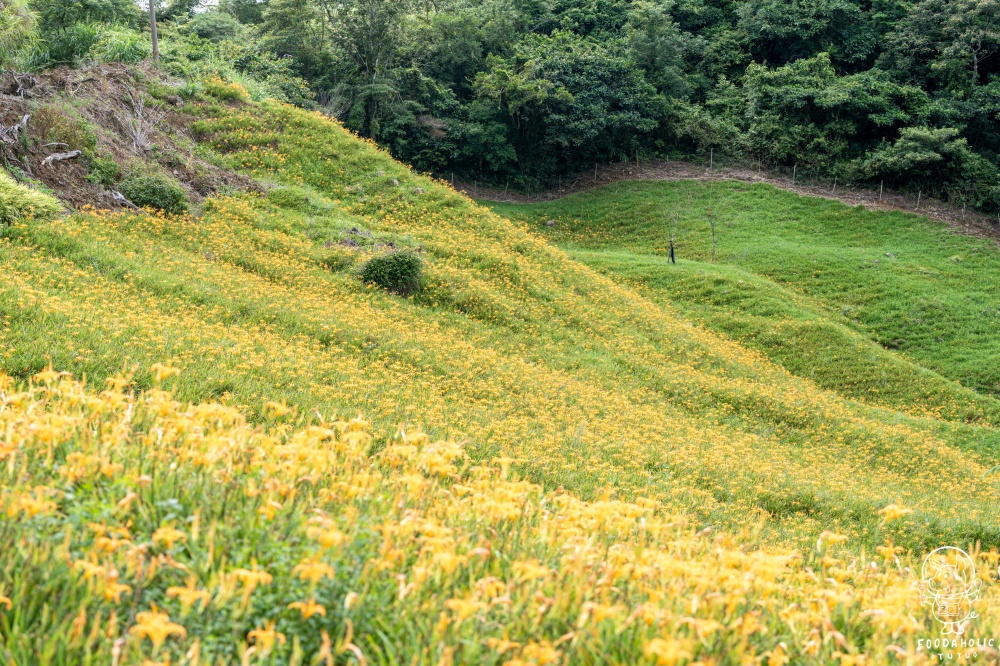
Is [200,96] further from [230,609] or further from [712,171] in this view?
[712,171]

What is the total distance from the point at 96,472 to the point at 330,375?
6.70 m

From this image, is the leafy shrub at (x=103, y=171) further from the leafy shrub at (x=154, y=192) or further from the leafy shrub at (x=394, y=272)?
the leafy shrub at (x=394, y=272)

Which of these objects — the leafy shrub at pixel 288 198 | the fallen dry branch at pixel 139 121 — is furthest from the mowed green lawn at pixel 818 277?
the fallen dry branch at pixel 139 121

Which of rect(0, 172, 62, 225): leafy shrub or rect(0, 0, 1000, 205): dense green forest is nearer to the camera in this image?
rect(0, 172, 62, 225): leafy shrub

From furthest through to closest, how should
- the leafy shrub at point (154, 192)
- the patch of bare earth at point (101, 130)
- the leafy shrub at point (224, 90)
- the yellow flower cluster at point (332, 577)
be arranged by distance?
the leafy shrub at point (224, 90) < the leafy shrub at point (154, 192) < the patch of bare earth at point (101, 130) < the yellow flower cluster at point (332, 577)

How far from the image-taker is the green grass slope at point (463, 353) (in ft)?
28.2

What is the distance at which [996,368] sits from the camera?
24.1m

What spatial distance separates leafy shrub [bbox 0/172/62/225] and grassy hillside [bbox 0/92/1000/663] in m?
0.49

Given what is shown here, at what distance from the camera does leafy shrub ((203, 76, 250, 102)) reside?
979 inches

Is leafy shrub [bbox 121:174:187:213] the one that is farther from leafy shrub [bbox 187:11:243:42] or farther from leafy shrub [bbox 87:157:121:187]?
leafy shrub [bbox 187:11:243:42]

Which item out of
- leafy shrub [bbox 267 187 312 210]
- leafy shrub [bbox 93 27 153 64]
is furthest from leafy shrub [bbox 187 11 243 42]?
leafy shrub [bbox 267 187 312 210]

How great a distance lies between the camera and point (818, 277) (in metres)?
32.5

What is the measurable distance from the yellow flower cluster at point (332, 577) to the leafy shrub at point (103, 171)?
48.6 feet

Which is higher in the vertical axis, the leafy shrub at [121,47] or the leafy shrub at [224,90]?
the leafy shrub at [121,47]
